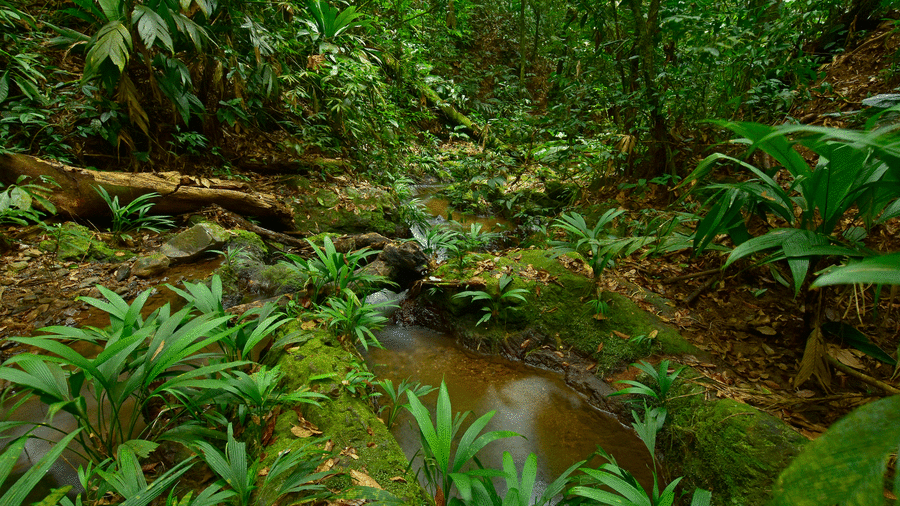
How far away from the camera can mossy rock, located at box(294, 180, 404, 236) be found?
15.8 feet

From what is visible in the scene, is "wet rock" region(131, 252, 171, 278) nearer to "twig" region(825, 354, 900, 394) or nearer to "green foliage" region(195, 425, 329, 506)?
"green foliage" region(195, 425, 329, 506)

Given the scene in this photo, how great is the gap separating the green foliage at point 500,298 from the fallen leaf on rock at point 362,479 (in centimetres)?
173

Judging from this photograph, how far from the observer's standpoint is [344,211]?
500cm

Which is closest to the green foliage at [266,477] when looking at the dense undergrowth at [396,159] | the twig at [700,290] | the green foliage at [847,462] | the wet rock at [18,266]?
the dense undergrowth at [396,159]

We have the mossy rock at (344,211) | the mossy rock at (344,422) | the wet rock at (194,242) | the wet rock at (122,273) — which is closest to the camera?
the mossy rock at (344,422)

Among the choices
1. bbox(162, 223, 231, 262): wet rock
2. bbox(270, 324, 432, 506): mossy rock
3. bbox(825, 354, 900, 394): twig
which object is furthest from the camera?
bbox(162, 223, 231, 262): wet rock

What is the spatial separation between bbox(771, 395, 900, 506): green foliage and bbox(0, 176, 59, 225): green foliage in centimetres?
467

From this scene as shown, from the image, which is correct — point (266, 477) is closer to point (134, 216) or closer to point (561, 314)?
point (561, 314)

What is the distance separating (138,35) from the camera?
3736 mm

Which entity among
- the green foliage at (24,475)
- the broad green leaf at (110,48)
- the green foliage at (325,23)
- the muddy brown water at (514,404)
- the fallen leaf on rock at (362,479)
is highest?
the green foliage at (325,23)

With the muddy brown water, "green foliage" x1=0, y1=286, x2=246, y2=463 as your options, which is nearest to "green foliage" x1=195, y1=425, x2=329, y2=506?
"green foliage" x1=0, y1=286, x2=246, y2=463

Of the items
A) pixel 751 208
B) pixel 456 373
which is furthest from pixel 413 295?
pixel 751 208

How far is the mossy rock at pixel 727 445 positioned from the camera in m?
1.65

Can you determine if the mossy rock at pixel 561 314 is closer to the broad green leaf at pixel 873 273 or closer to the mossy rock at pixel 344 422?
the mossy rock at pixel 344 422
